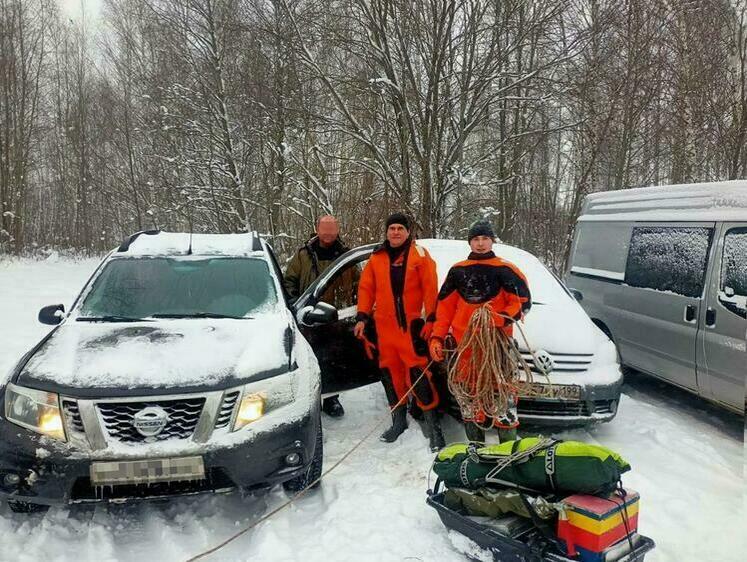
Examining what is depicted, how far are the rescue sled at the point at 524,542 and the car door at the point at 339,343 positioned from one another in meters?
2.20

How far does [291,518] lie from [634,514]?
1.98m

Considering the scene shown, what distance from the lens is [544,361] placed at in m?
4.58

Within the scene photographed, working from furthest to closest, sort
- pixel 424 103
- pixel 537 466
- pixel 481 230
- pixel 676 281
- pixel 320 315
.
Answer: pixel 424 103
pixel 676 281
pixel 320 315
pixel 481 230
pixel 537 466

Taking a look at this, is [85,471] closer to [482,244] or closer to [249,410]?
[249,410]

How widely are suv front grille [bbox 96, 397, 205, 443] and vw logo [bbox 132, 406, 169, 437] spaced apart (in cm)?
2

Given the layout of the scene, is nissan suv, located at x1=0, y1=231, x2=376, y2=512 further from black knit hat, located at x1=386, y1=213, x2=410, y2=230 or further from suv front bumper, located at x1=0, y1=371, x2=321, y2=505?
black knit hat, located at x1=386, y1=213, x2=410, y2=230

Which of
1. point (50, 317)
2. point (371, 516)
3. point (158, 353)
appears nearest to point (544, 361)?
point (371, 516)

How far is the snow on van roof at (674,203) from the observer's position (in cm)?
520

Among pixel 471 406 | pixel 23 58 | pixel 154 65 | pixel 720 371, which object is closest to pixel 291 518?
pixel 471 406

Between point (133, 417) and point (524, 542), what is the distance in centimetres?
219

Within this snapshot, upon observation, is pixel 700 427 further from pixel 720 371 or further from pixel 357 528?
pixel 357 528

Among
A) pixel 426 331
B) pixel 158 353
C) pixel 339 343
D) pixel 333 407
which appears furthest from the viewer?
pixel 333 407

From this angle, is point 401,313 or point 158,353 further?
point 401,313

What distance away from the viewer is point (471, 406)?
4223mm
